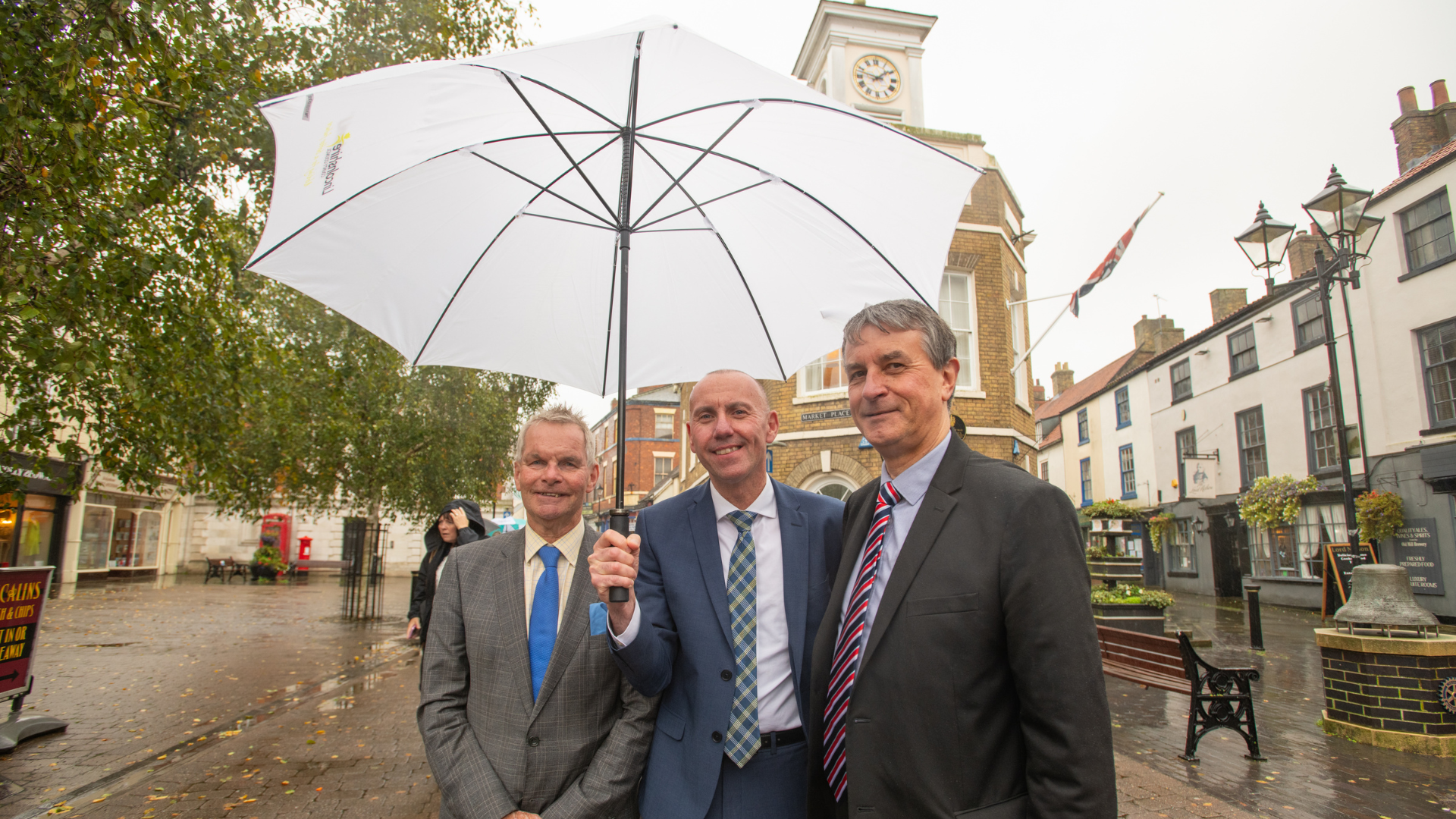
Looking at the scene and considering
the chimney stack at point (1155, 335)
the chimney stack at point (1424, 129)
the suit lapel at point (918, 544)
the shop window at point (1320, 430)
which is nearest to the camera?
the suit lapel at point (918, 544)

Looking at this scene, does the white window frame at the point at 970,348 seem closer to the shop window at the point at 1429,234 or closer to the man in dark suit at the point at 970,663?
the shop window at the point at 1429,234

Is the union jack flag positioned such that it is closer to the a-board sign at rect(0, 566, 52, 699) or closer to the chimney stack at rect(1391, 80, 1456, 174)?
the chimney stack at rect(1391, 80, 1456, 174)

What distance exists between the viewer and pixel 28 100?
3984mm

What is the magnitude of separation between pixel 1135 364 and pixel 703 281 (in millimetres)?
34511

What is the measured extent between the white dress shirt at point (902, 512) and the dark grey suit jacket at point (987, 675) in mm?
130

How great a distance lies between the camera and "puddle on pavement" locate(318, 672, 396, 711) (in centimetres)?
775

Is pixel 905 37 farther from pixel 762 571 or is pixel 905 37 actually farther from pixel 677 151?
pixel 762 571

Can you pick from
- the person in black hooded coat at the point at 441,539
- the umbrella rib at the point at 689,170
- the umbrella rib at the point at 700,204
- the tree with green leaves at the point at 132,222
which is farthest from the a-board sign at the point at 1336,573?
the tree with green leaves at the point at 132,222

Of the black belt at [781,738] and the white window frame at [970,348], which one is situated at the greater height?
the white window frame at [970,348]

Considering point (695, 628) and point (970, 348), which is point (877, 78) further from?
point (695, 628)

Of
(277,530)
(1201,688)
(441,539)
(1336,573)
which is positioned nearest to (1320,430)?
(1336,573)

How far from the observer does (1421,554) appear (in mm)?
15336

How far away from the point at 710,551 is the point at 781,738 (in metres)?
0.59

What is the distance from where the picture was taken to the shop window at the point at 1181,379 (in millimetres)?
26281
